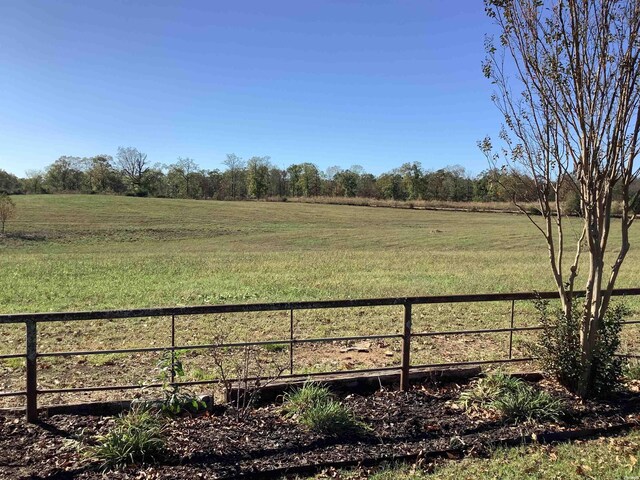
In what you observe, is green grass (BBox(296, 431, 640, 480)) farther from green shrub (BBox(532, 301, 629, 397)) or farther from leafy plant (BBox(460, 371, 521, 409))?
green shrub (BBox(532, 301, 629, 397))

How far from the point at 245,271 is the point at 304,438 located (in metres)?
13.7

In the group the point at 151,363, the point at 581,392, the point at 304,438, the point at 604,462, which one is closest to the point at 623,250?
the point at 581,392

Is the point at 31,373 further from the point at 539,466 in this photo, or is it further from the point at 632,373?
the point at 632,373

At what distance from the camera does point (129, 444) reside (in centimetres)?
341

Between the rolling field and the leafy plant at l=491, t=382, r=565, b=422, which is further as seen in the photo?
the rolling field

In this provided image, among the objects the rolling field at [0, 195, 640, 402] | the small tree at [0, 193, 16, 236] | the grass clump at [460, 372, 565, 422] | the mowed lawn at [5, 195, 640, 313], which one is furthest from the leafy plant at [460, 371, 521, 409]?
the small tree at [0, 193, 16, 236]

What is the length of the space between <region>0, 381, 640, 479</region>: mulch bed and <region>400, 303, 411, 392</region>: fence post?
0.83ft

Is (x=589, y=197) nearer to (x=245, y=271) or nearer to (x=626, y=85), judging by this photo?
(x=626, y=85)

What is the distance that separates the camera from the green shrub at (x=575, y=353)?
467cm

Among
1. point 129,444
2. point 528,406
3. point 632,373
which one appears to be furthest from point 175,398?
point 632,373

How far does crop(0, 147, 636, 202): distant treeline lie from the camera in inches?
3696

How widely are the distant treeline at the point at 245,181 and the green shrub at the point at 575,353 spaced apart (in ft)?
277

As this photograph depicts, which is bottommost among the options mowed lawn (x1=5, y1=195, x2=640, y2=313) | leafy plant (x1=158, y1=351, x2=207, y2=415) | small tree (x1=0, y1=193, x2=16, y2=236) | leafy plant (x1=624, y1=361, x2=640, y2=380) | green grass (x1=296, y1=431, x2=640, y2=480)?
mowed lawn (x1=5, y1=195, x2=640, y2=313)

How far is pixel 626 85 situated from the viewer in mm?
4367
